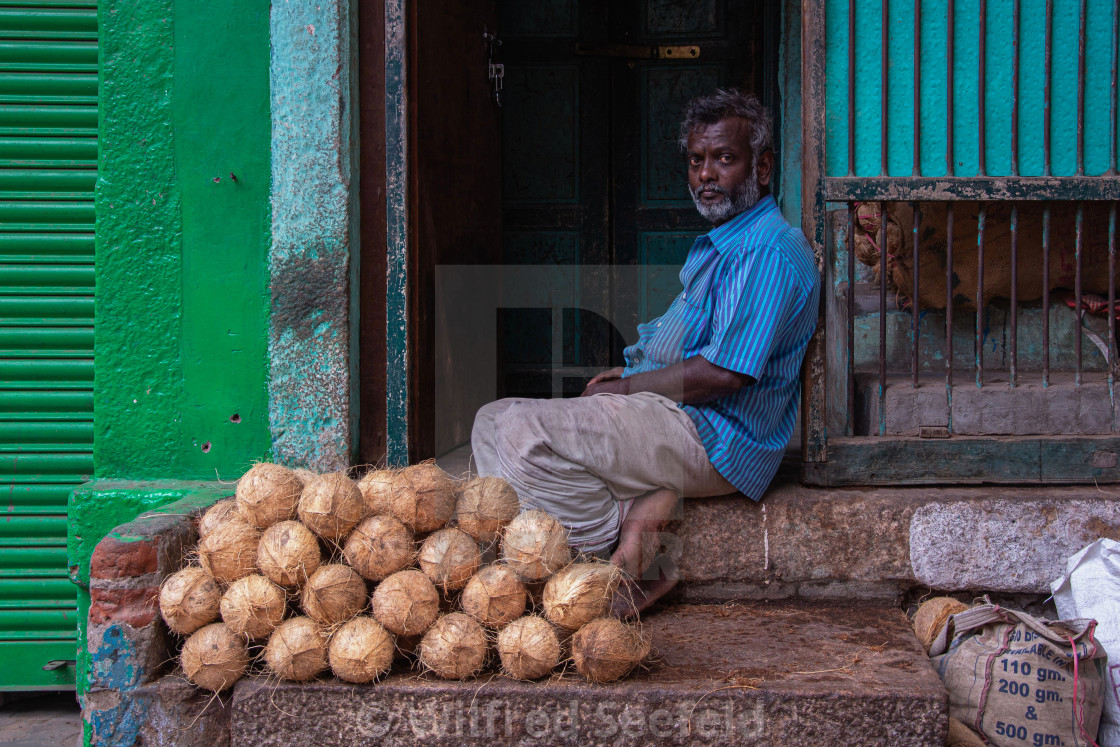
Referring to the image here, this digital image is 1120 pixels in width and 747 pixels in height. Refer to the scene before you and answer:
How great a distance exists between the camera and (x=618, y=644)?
2.25 m

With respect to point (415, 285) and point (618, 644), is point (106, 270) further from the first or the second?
point (618, 644)

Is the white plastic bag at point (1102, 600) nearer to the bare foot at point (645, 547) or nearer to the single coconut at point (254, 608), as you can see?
the bare foot at point (645, 547)

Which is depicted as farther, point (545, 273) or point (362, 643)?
point (545, 273)

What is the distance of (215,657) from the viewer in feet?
7.73

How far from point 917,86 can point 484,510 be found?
2106 millimetres

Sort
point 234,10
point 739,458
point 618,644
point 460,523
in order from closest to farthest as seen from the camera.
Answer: point 618,644 → point 460,523 → point 739,458 → point 234,10

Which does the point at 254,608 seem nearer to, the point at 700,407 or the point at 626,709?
the point at 626,709

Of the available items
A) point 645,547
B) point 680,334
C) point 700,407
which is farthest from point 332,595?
point 680,334

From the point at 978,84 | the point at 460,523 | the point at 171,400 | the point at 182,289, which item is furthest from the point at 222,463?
the point at 978,84

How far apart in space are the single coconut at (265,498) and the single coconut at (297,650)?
34 centimetres

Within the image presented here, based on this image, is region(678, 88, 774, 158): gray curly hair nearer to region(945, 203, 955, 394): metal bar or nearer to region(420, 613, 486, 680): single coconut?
region(945, 203, 955, 394): metal bar

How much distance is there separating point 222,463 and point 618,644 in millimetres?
1813

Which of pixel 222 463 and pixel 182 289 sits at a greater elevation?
pixel 182 289

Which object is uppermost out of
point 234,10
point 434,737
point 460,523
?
point 234,10
